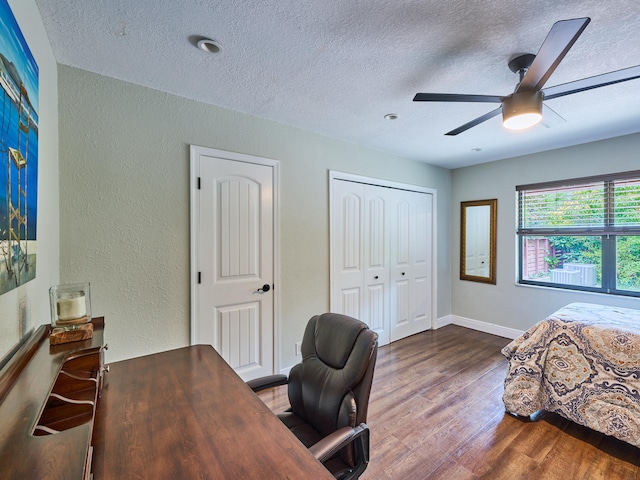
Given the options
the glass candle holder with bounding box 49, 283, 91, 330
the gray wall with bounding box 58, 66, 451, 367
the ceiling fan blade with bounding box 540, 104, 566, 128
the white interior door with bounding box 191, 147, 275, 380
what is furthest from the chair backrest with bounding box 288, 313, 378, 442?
the ceiling fan blade with bounding box 540, 104, 566, 128

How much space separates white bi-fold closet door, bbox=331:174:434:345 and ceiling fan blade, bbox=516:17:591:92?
190 centimetres

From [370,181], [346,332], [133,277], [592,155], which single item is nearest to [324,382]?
[346,332]

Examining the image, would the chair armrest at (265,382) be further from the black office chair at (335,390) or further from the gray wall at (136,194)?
the gray wall at (136,194)

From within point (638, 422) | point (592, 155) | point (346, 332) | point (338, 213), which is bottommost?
point (638, 422)

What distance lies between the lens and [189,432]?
943 millimetres

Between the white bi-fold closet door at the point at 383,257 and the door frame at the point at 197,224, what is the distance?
0.68 meters

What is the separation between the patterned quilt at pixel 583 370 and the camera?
1800 millimetres

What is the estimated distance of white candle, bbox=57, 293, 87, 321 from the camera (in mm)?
1233

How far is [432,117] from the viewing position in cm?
259

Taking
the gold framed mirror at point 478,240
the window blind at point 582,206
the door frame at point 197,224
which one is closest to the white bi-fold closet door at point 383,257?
the gold framed mirror at point 478,240

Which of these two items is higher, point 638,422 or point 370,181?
point 370,181

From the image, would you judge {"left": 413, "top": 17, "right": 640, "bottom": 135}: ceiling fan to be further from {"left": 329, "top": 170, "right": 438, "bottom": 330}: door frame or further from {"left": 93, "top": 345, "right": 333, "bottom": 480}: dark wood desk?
{"left": 93, "top": 345, "right": 333, "bottom": 480}: dark wood desk

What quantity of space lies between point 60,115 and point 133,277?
1.11 metres

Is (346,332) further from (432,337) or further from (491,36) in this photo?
(432,337)
